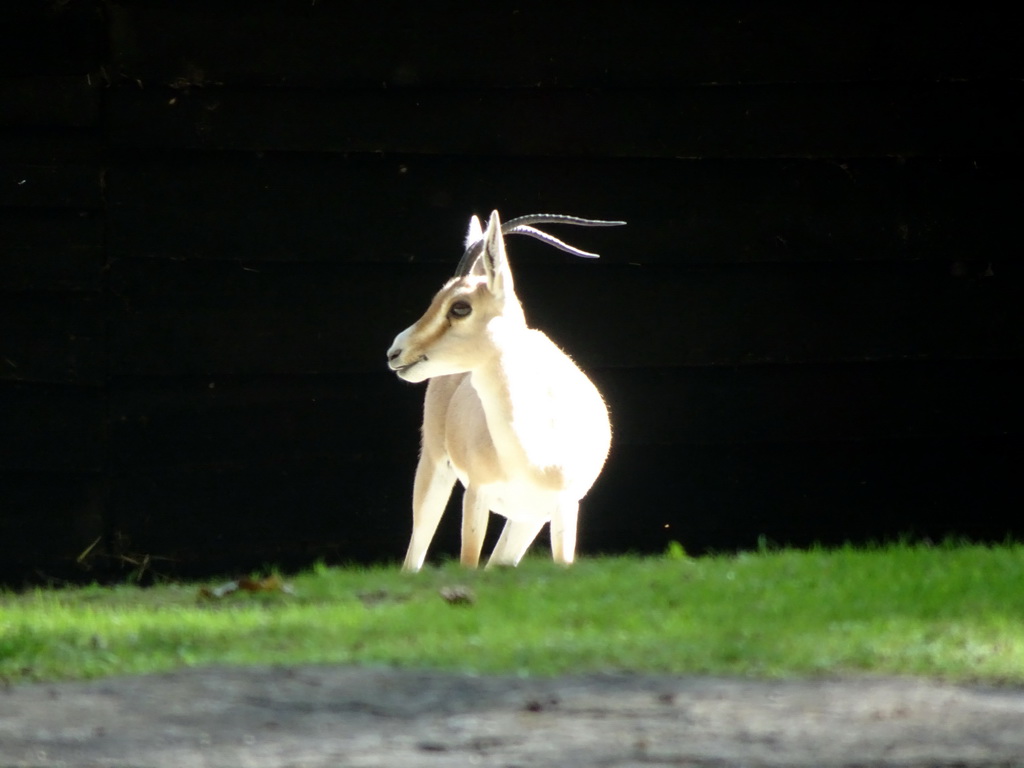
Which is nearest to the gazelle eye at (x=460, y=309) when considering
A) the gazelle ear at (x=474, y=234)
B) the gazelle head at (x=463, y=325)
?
the gazelle head at (x=463, y=325)

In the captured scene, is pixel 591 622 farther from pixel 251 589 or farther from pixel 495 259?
pixel 495 259

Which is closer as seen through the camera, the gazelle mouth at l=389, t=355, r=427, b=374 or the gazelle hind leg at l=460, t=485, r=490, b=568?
the gazelle mouth at l=389, t=355, r=427, b=374

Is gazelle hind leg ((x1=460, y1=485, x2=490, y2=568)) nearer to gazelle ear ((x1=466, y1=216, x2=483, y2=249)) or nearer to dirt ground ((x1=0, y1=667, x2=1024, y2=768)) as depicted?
gazelle ear ((x1=466, y1=216, x2=483, y2=249))

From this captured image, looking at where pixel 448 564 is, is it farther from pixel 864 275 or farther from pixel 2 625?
pixel 864 275

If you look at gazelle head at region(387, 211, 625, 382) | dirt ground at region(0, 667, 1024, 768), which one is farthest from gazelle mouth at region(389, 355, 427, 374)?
dirt ground at region(0, 667, 1024, 768)

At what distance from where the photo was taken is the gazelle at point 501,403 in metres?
5.73

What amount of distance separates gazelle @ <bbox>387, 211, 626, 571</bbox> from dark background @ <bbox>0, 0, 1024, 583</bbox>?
1.28 meters

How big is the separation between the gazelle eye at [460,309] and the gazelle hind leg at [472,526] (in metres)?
0.66

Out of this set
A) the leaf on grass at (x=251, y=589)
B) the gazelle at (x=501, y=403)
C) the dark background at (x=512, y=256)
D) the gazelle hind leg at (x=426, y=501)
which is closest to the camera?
the leaf on grass at (x=251, y=589)

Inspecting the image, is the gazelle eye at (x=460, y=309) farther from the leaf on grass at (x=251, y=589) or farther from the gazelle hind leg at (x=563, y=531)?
the leaf on grass at (x=251, y=589)

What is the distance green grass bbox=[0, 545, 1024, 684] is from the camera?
13.1 feet

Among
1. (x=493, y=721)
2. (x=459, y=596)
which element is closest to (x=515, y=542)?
(x=459, y=596)

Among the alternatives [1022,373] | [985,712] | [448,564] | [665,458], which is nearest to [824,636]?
[985,712]

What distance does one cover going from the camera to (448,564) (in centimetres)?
636
